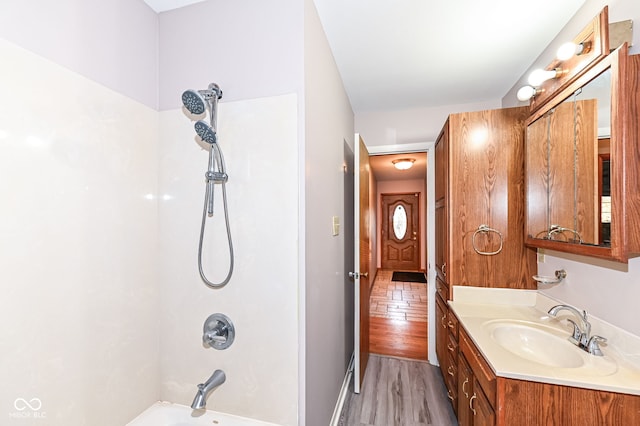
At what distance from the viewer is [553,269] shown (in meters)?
Answer: 1.69

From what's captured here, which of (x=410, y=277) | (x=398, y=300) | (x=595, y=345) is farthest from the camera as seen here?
(x=410, y=277)

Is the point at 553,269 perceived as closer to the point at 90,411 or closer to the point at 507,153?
the point at 507,153

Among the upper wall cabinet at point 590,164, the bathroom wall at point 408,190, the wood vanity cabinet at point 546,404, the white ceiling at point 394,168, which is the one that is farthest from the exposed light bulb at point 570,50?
the bathroom wall at point 408,190

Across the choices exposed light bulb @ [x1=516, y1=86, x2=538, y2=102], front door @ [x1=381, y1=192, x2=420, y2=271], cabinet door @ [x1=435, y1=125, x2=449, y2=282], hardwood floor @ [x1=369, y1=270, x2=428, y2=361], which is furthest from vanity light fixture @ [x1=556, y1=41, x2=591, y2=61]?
front door @ [x1=381, y1=192, x2=420, y2=271]

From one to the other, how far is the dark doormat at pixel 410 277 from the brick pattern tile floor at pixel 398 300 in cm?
23

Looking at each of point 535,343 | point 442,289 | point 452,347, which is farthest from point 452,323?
point 535,343

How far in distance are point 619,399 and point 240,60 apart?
2042 mm

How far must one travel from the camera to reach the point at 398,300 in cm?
461

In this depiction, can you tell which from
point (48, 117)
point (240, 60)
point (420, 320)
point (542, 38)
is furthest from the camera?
point (420, 320)

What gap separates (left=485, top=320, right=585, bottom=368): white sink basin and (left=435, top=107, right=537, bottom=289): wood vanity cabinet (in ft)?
1.33

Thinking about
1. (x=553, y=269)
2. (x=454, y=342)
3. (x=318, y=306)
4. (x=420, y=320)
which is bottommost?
(x=420, y=320)

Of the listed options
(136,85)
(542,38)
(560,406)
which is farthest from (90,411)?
(542,38)

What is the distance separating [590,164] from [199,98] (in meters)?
1.74

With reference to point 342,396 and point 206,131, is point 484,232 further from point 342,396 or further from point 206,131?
point 206,131
